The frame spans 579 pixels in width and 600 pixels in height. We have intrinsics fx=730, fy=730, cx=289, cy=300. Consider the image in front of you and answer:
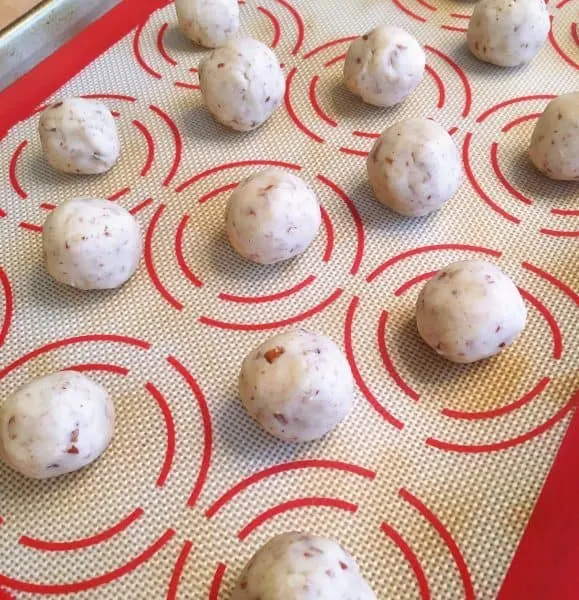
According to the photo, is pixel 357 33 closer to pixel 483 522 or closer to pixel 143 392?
pixel 143 392

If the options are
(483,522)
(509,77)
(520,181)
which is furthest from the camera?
(509,77)

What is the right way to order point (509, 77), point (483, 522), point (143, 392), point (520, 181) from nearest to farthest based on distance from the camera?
point (483, 522) < point (143, 392) < point (520, 181) < point (509, 77)

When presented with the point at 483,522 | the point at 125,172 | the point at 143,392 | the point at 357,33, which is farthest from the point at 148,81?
Result: the point at 483,522

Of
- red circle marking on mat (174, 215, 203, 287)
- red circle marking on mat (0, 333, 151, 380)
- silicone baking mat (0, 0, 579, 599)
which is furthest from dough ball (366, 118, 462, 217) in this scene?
red circle marking on mat (0, 333, 151, 380)

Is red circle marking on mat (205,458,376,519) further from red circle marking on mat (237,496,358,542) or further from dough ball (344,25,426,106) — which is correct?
dough ball (344,25,426,106)

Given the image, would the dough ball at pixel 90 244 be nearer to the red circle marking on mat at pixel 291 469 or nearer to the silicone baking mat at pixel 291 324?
the silicone baking mat at pixel 291 324
